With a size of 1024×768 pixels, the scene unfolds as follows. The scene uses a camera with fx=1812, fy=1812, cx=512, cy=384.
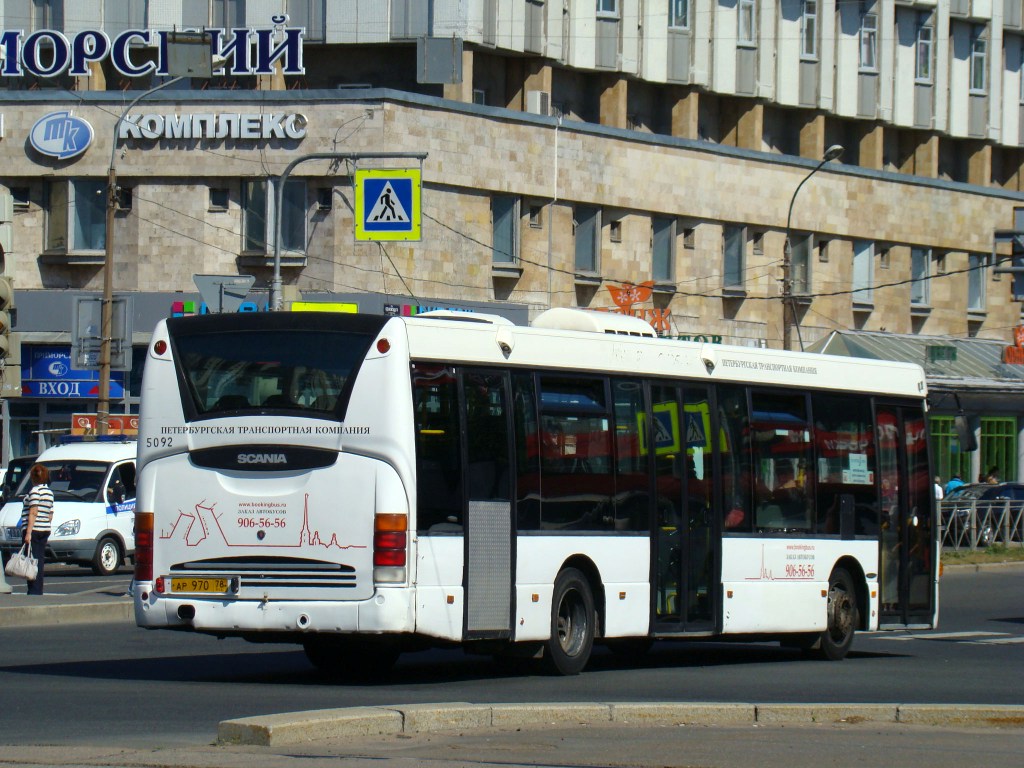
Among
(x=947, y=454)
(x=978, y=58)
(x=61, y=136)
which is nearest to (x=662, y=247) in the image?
(x=947, y=454)

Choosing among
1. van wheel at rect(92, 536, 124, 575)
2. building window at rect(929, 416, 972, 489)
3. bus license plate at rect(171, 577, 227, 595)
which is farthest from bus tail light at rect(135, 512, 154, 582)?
building window at rect(929, 416, 972, 489)

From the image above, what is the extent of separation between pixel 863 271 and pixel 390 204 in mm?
23492

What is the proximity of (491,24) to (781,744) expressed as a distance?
119ft

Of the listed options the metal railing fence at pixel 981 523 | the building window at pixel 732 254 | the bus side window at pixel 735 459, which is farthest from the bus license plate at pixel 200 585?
the building window at pixel 732 254

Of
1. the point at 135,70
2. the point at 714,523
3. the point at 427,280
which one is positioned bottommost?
the point at 714,523

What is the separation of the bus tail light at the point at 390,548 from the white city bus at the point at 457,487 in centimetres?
2

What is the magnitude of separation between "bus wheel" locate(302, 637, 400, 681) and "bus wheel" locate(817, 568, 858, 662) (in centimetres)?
475

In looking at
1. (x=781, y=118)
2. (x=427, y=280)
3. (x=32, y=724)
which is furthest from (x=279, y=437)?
(x=781, y=118)

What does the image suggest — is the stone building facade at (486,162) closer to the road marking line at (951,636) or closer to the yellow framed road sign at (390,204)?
the yellow framed road sign at (390,204)

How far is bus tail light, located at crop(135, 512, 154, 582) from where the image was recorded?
531 inches

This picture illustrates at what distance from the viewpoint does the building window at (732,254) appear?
50750 millimetres

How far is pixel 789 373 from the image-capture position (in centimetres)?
1723

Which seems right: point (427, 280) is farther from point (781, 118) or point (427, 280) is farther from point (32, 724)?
point (32, 724)

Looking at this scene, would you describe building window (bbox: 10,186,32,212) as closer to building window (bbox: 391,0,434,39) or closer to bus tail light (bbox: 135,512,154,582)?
building window (bbox: 391,0,434,39)
